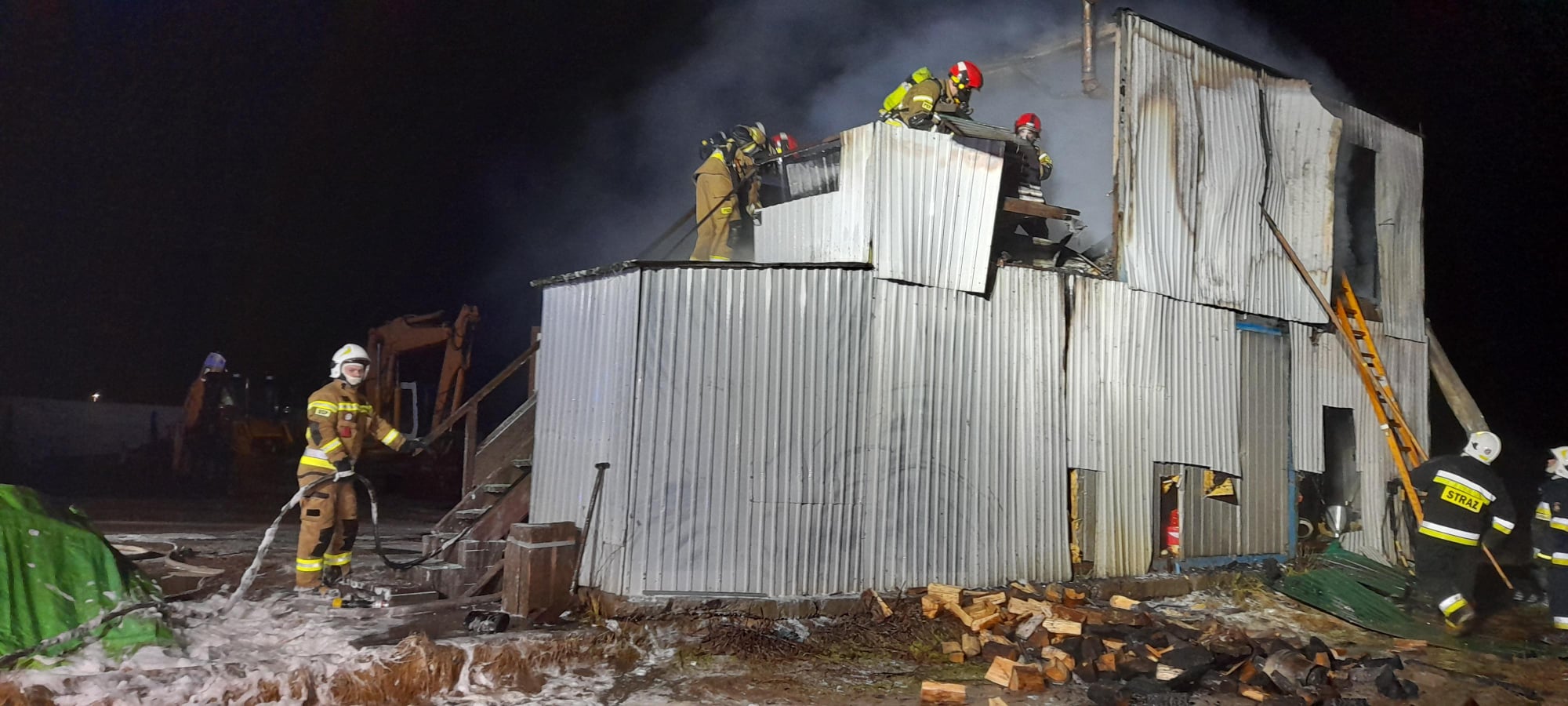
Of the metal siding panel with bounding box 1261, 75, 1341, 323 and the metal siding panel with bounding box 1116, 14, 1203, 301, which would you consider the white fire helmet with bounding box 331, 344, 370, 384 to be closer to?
the metal siding panel with bounding box 1116, 14, 1203, 301

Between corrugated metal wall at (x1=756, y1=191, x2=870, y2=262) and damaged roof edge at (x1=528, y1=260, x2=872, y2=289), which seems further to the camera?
corrugated metal wall at (x1=756, y1=191, x2=870, y2=262)

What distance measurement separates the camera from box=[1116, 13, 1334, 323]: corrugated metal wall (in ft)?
29.0

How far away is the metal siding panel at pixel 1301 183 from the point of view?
10000 millimetres

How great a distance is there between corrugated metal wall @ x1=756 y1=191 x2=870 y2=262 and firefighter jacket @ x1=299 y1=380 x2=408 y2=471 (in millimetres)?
3962

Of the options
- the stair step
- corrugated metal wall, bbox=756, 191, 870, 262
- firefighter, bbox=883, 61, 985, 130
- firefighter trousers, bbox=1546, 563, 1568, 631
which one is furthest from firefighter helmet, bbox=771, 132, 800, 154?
firefighter trousers, bbox=1546, 563, 1568, 631

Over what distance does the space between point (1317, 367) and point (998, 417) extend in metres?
5.16

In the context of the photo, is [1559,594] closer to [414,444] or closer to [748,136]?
[748,136]

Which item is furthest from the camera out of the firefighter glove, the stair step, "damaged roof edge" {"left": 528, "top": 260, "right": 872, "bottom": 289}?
the firefighter glove

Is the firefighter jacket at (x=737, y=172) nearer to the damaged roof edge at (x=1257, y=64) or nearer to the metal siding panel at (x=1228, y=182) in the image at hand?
the damaged roof edge at (x=1257, y=64)

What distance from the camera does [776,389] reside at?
6.89 m

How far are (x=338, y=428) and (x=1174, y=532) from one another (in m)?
8.20

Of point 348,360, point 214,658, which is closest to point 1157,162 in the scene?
point 348,360

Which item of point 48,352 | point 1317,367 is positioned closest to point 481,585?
point 1317,367

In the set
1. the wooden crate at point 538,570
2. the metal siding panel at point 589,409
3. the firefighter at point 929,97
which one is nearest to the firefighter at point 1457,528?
the firefighter at point 929,97
